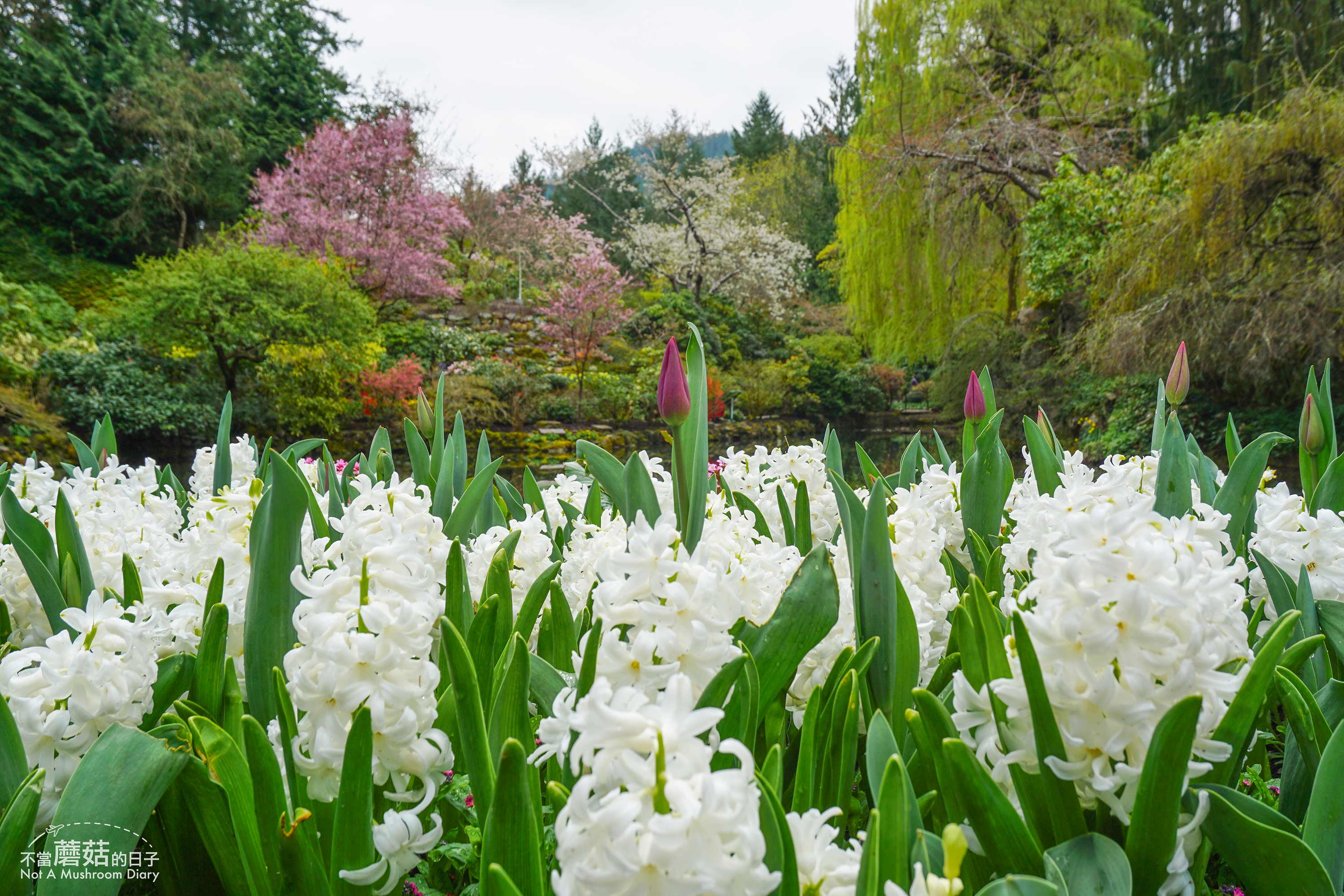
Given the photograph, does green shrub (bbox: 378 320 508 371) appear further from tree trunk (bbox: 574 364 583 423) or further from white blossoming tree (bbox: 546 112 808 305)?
white blossoming tree (bbox: 546 112 808 305)

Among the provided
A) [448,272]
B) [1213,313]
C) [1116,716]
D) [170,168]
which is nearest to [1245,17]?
[1213,313]

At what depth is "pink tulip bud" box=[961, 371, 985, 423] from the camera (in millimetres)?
2168

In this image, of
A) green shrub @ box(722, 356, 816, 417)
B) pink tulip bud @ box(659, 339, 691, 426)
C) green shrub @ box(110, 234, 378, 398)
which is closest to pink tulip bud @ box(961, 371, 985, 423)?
pink tulip bud @ box(659, 339, 691, 426)

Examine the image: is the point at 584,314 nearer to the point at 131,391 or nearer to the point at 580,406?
the point at 580,406

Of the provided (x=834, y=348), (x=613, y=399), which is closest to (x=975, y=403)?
(x=613, y=399)

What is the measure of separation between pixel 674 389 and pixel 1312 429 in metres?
1.64

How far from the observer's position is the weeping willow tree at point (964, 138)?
36.8ft

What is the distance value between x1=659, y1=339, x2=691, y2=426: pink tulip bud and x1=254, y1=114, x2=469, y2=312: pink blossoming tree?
1624 centimetres

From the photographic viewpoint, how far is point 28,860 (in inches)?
29.8

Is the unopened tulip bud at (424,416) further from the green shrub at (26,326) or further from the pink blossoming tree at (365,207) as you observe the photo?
the pink blossoming tree at (365,207)

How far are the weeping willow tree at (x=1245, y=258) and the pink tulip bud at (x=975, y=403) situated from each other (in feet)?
23.0

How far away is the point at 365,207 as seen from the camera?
16812mm

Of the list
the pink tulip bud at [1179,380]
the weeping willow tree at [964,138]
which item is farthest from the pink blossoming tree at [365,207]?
the pink tulip bud at [1179,380]

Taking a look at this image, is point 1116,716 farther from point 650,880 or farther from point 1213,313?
point 1213,313
